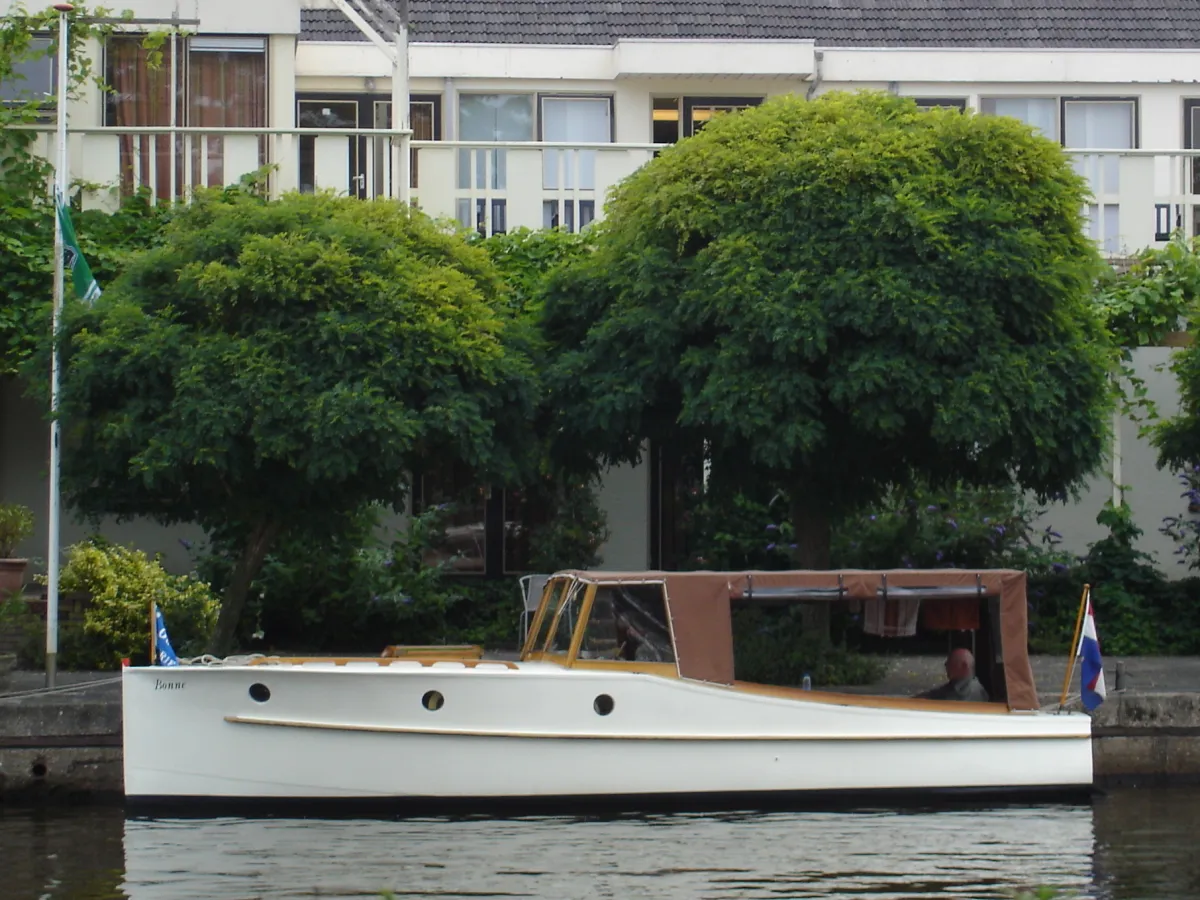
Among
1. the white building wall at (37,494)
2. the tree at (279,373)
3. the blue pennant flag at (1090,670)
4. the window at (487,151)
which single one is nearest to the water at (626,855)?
the blue pennant flag at (1090,670)

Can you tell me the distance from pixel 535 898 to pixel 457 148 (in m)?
10.3

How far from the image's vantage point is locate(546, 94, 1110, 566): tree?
543 inches

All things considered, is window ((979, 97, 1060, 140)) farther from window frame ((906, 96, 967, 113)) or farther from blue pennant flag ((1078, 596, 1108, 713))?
blue pennant flag ((1078, 596, 1108, 713))

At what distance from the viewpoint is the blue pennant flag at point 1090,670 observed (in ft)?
41.5

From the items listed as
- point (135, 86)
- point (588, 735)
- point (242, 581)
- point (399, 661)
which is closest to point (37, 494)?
point (135, 86)

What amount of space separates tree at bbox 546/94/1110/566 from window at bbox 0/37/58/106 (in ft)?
25.6

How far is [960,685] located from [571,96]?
12.5 m

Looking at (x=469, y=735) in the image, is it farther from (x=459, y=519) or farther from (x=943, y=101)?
(x=943, y=101)

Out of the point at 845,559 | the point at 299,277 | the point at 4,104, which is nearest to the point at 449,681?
the point at 299,277

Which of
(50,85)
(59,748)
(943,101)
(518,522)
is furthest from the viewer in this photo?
(943,101)

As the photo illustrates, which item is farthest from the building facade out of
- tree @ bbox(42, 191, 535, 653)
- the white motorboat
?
the white motorboat

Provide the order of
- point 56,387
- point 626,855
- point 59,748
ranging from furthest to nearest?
point 56,387, point 59,748, point 626,855

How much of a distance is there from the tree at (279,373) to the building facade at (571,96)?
12.5 ft

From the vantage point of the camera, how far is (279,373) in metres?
13.3
